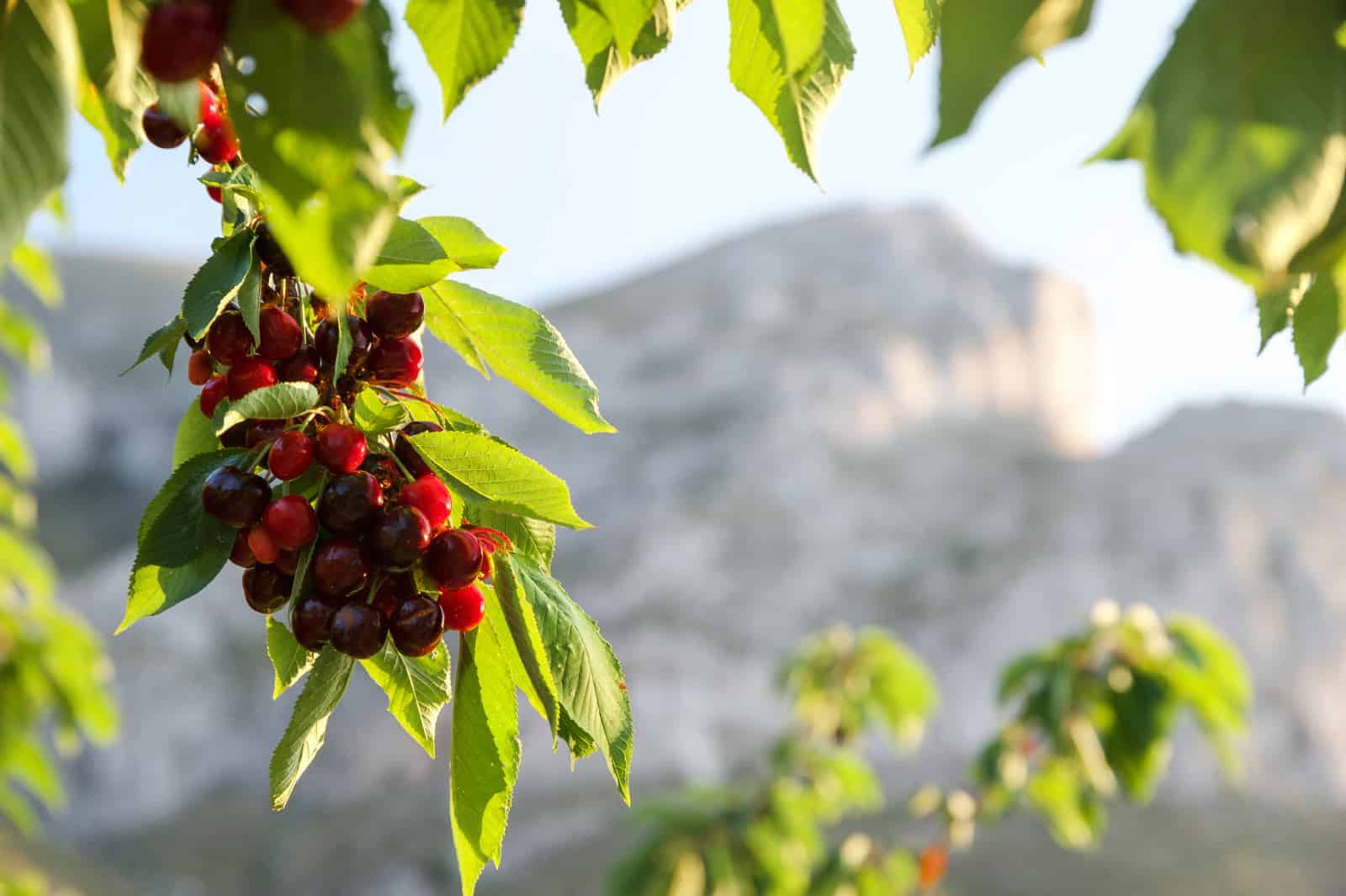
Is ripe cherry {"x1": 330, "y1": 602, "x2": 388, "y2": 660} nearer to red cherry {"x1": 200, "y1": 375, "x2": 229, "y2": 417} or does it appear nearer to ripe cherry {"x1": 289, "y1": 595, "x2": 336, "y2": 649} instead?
ripe cherry {"x1": 289, "y1": 595, "x2": 336, "y2": 649}

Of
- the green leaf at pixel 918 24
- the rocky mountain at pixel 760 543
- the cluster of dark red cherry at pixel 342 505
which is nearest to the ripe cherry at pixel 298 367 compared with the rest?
the cluster of dark red cherry at pixel 342 505

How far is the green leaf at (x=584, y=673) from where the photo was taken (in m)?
0.52

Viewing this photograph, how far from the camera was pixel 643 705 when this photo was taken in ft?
46.9

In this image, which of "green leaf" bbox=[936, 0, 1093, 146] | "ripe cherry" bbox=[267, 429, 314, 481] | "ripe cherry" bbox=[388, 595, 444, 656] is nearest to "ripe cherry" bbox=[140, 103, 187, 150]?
"ripe cherry" bbox=[267, 429, 314, 481]

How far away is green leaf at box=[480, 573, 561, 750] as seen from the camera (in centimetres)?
53

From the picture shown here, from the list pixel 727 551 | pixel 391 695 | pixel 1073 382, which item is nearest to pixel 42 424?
pixel 727 551

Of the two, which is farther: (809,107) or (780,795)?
(780,795)

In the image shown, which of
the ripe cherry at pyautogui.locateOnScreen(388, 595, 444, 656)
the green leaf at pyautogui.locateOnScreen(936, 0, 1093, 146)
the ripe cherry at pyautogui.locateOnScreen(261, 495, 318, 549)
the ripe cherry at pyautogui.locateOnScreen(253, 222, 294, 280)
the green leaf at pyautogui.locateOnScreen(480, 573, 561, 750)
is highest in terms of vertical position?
the green leaf at pyautogui.locateOnScreen(936, 0, 1093, 146)

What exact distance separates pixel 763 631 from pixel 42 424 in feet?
46.9

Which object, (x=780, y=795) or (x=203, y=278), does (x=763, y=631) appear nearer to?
(x=780, y=795)

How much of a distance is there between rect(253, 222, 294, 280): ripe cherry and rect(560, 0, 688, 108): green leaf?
0.60 feet

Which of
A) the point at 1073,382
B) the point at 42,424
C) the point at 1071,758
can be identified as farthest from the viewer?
the point at 1073,382

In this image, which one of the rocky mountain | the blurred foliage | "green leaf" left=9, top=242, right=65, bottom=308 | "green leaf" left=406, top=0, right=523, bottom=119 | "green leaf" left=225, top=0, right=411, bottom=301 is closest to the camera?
"green leaf" left=225, top=0, right=411, bottom=301

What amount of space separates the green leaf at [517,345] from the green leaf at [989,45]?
311 millimetres
